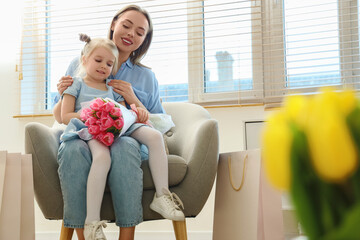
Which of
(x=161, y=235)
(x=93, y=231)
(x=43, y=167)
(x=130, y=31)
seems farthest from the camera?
(x=161, y=235)

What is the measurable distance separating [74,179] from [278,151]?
150 centimetres

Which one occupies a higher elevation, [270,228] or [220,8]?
[220,8]

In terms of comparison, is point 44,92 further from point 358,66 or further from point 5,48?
point 358,66

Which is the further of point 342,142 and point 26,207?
point 26,207

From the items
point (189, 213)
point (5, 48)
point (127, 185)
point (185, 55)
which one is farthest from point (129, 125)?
point (5, 48)

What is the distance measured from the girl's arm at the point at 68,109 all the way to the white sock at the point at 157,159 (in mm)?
313

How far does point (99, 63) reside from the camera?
1.86m

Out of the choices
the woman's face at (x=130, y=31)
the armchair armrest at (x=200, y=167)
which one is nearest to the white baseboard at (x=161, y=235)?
the armchair armrest at (x=200, y=167)

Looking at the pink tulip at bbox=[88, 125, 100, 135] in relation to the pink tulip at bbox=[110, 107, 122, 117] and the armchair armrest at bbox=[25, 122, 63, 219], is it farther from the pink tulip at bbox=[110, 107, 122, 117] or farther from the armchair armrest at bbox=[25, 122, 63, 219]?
the armchair armrest at bbox=[25, 122, 63, 219]

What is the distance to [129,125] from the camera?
1.71 metres

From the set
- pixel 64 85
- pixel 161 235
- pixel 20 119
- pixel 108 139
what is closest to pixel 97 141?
pixel 108 139

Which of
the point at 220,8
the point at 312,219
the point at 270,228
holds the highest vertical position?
the point at 220,8

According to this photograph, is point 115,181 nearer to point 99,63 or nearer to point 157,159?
point 157,159

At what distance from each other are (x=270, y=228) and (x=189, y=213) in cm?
37
